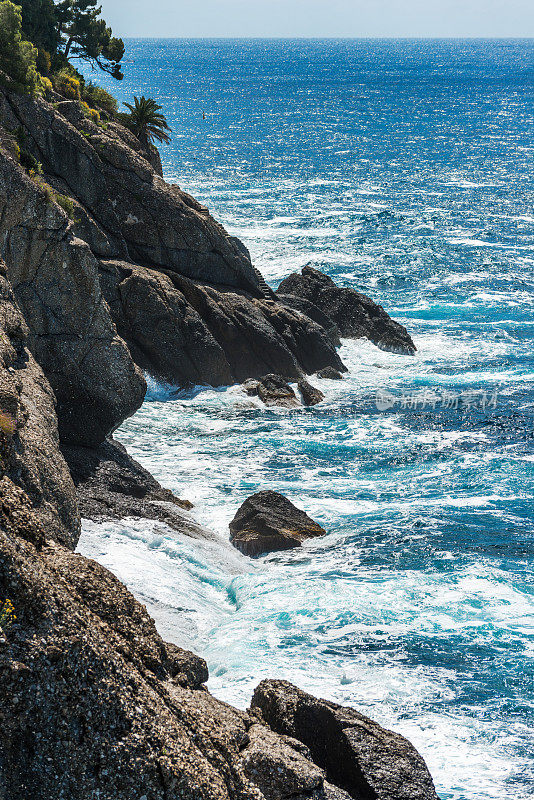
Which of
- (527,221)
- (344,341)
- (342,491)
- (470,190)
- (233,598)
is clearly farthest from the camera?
(470,190)

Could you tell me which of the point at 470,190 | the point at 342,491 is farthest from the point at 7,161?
the point at 470,190

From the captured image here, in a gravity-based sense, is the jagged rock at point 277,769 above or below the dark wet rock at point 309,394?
above

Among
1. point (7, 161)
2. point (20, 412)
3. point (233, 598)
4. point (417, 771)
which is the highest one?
point (7, 161)

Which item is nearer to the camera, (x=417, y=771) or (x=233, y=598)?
(x=417, y=771)

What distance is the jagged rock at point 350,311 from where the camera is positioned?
52.6 m

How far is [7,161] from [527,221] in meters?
73.9

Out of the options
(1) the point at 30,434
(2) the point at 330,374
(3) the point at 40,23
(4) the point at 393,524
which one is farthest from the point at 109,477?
(3) the point at 40,23

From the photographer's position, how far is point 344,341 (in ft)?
173

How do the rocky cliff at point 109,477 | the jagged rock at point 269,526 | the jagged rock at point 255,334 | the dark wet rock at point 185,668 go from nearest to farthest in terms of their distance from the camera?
1. the rocky cliff at point 109,477
2. the dark wet rock at point 185,668
3. the jagged rock at point 269,526
4. the jagged rock at point 255,334

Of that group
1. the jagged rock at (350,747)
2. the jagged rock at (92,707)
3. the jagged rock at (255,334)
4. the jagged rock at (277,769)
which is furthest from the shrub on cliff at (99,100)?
the jagged rock at (277,769)

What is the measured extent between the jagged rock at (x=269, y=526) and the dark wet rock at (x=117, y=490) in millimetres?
1306

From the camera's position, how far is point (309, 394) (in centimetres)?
4256

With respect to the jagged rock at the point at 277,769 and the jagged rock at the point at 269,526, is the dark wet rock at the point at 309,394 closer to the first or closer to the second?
the jagged rock at the point at 269,526

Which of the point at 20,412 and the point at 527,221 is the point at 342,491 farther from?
the point at 527,221
